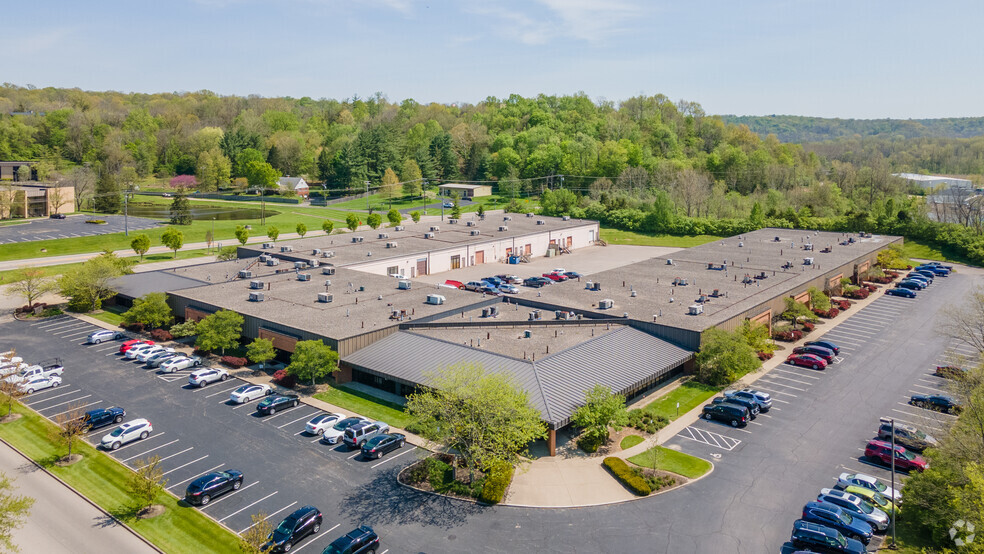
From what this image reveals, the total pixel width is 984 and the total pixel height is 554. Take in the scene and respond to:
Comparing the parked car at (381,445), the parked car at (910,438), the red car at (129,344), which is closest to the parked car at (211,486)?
the parked car at (381,445)

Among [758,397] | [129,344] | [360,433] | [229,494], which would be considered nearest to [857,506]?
[758,397]

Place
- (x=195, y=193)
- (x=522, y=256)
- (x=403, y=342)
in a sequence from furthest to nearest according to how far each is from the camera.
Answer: (x=195, y=193)
(x=522, y=256)
(x=403, y=342)

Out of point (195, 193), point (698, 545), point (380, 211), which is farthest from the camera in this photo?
point (195, 193)

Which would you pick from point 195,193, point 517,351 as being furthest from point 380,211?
point 517,351

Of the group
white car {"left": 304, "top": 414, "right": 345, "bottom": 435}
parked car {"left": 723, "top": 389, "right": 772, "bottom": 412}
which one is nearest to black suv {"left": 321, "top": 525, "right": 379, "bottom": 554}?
white car {"left": 304, "top": 414, "right": 345, "bottom": 435}

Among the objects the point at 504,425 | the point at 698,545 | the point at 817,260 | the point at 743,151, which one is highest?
the point at 743,151

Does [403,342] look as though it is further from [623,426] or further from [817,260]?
[817,260]

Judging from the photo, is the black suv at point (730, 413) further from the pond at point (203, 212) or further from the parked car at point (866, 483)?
the pond at point (203, 212)
